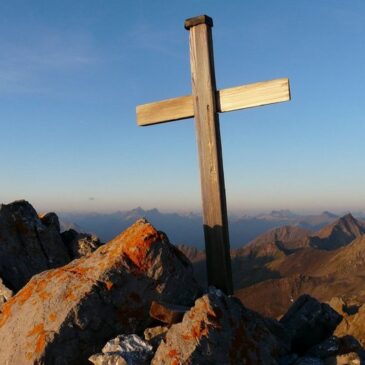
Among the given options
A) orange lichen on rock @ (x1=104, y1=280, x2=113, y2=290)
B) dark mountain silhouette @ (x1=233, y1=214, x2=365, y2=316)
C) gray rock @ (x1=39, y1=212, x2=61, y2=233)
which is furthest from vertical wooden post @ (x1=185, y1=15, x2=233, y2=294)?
dark mountain silhouette @ (x1=233, y1=214, x2=365, y2=316)

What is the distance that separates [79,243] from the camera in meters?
11.4

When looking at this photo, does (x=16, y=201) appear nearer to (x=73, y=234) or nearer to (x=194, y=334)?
(x=73, y=234)

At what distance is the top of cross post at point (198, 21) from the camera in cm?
827

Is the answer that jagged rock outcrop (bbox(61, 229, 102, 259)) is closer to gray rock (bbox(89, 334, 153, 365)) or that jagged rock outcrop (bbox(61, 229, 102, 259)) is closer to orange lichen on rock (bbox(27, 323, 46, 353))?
orange lichen on rock (bbox(27, 323, 46, 353))

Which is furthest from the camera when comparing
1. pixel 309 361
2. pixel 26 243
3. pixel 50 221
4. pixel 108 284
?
pixel 50 221

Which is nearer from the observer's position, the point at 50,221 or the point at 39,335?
the point at 39,335

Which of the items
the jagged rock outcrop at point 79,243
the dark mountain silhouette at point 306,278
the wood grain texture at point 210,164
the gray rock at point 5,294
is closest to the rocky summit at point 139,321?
the wood grain texture at point 210,164

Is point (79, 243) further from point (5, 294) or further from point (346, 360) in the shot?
point (346, 360)

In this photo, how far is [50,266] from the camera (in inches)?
421

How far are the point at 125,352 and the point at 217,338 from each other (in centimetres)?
121

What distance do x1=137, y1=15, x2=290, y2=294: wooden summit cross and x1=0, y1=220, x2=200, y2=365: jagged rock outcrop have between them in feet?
2.33

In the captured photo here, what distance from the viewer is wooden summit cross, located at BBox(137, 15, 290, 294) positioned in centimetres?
819

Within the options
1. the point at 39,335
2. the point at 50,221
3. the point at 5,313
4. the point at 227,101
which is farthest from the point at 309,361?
the point at 50,221

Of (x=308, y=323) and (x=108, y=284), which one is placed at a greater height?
(x=108, y=284)
